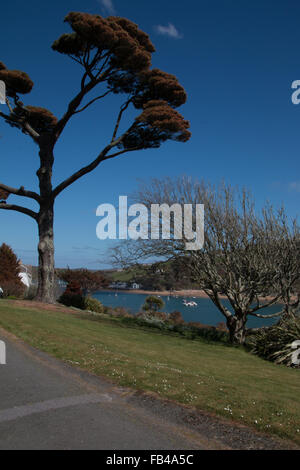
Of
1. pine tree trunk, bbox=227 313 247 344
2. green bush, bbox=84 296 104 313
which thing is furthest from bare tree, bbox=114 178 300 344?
green bush, bbox=84 296 104 313

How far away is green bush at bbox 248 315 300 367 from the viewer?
13898mm

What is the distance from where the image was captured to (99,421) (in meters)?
4.80

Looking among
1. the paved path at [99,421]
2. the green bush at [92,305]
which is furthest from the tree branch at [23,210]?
the paved path at [99,421]

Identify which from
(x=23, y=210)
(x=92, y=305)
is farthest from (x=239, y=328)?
(x=23, y=210)

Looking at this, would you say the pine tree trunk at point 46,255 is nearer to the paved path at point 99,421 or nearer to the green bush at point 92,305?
the green bush at point 92,305

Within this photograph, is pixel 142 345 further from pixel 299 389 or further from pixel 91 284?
pixel 91 284

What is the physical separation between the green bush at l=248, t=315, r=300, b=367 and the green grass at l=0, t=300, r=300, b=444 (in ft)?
2.03

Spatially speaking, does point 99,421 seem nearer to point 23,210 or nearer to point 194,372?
point 194,372

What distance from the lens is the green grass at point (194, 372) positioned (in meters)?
5.62

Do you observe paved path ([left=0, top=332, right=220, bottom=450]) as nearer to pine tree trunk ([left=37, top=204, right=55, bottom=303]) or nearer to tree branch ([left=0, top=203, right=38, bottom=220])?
pine tree trunk ([left=37, top=204, right=55, bottom=303])

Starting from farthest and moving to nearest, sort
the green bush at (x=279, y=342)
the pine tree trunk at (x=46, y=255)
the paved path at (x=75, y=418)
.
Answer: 1. the pine tree trunk at (x=46, y=255)
2. the green bush at (x=279, y=342)
3. the paved path at (x=75, y=418)

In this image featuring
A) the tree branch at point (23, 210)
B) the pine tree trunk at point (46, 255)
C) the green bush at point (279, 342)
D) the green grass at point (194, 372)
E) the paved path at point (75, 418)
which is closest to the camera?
the paved path at point (75, 418)

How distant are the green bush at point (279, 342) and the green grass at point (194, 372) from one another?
62 centimetres

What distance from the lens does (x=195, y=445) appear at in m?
4.32
